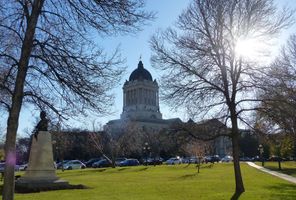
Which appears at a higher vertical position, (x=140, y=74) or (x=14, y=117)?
(x=140, y=74)

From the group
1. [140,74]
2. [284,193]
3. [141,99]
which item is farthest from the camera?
[140,74]

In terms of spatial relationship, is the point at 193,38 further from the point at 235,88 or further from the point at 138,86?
the point at 138,86

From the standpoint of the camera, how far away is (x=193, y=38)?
74.7 feet

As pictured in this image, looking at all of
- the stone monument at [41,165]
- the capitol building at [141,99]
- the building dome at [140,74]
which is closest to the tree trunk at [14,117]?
the stone monument at [41,165]

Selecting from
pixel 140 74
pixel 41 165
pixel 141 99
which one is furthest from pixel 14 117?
pixel 140 74

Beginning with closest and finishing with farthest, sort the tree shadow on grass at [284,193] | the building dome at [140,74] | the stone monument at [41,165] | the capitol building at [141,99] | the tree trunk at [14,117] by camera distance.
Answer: the tree trunk at [14,117]
the tree shadow on grass at [284,193]
the stone monument at [41,165]
the capitol building at [141,99]
the building dome at [140,74]

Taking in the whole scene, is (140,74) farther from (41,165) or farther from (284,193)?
(284,193)

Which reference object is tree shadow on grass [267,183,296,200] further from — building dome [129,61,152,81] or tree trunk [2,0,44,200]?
building dome [129,61,152,81]

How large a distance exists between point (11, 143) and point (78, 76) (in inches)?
96.5

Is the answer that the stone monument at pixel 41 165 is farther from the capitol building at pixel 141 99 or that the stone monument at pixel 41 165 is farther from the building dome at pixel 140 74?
the building dome at pixel 140 74

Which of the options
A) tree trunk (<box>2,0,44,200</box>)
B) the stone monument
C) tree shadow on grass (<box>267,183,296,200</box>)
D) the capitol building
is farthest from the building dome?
tree trunk (<box>2,0,44,200</box>)

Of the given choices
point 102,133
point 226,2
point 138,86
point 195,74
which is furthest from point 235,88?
point 138,86

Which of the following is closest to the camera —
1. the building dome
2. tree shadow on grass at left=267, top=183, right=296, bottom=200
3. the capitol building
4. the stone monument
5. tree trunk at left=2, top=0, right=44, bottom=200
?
tree trunk at left=2, top=0, right=44, bottom=200

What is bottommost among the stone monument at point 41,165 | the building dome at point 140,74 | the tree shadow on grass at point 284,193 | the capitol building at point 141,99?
the tree shadow on grass at point 284,193
